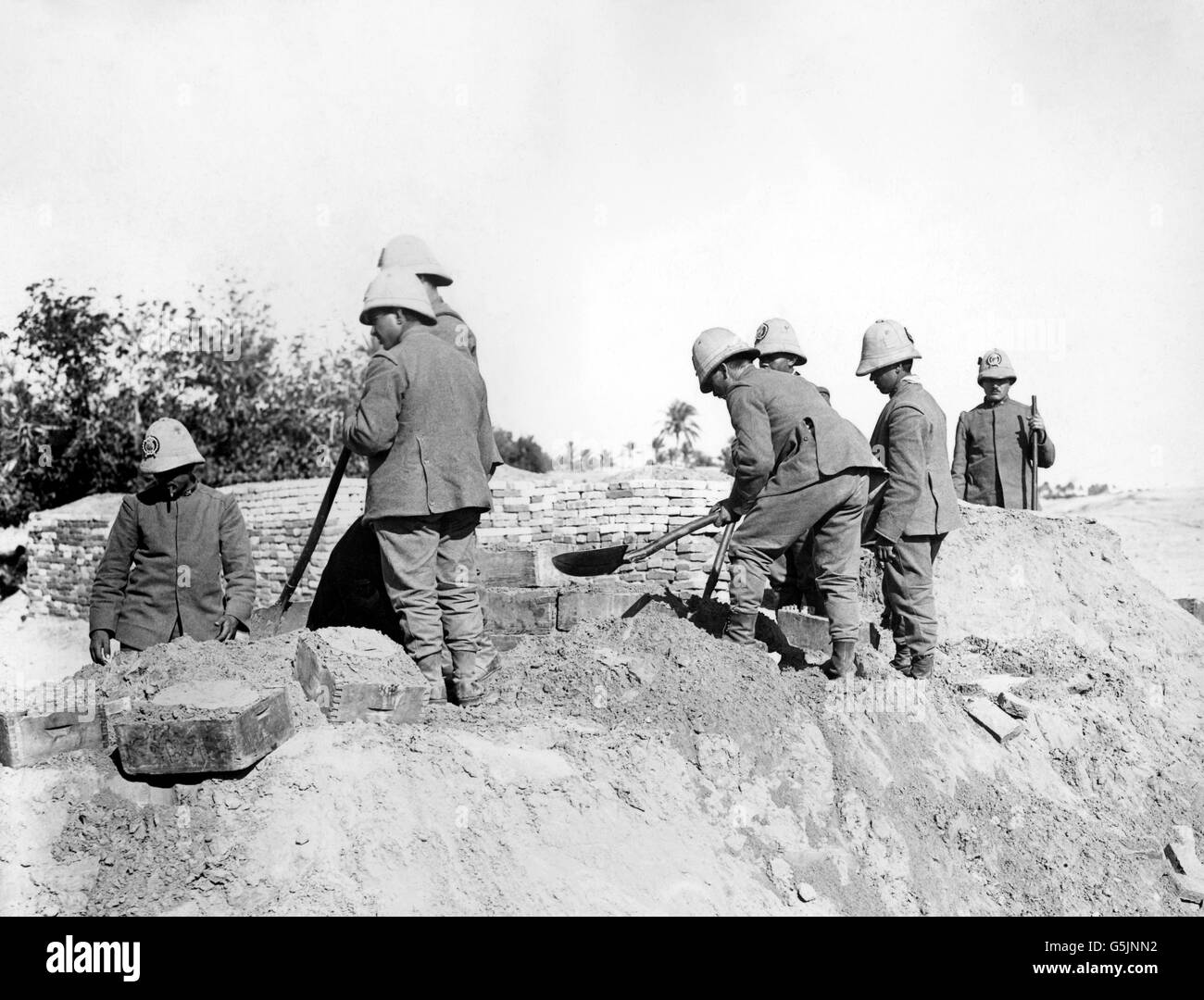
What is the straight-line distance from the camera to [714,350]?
16.0ft

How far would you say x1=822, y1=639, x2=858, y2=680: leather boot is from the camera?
4.69 meters

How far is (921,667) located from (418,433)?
2.87 meters

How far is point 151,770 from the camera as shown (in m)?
3.23

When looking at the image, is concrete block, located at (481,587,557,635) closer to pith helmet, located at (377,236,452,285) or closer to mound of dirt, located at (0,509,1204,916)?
mound of dirt, located at (0,509,1204,916)

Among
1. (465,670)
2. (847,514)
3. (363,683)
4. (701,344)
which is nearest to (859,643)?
(847,514)

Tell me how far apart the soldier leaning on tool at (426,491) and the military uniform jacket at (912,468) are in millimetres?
2210

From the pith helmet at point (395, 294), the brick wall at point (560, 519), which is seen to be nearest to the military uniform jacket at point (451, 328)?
the pith helmet at point (395, 294)

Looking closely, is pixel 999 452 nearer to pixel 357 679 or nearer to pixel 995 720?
pixel 995 720

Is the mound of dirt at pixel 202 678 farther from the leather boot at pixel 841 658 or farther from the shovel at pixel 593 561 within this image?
the leather boot at pixel 841 658

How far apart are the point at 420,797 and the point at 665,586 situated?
87.2 inches

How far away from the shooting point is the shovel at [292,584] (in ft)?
15.2

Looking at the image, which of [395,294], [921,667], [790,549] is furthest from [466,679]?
[921,667]

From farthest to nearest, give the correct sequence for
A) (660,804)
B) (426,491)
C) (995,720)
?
(995,720) < (426,491) < (660,804)

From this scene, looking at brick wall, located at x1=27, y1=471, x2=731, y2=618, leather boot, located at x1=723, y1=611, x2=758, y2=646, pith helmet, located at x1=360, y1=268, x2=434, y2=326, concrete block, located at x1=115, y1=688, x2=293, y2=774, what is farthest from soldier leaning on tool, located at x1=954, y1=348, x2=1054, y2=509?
concrete block, located at x1=115, y1=688, x2=293, y2=774
